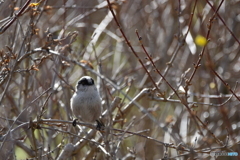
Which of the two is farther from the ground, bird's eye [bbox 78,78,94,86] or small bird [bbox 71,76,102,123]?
bird's eye [bbox 78,78,94,86]

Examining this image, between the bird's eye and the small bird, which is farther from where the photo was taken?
the bird's eye

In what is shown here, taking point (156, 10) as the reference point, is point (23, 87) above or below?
below

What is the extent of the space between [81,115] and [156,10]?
2.54 m

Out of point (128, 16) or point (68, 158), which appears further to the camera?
point (128, 16)

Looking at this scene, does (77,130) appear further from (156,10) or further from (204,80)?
(156,10)

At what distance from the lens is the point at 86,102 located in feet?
14.4

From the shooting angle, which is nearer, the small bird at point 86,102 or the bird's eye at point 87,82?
the small bird at point 86,102

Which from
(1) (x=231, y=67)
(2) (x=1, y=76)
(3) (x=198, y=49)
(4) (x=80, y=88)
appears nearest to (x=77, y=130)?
(4) (x=80, y=88)

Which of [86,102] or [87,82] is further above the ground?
[87,82]

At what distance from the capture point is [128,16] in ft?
21.0

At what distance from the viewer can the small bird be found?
4.34 m

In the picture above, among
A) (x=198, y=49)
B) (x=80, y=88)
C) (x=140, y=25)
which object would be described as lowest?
(x=80, y=88)

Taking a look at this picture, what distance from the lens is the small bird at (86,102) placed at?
434 centimetres

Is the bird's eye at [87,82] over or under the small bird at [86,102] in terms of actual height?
over
